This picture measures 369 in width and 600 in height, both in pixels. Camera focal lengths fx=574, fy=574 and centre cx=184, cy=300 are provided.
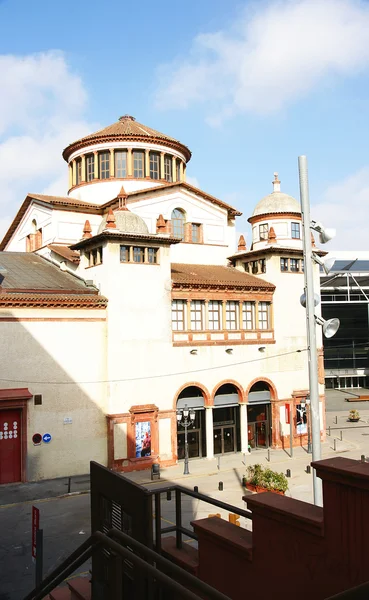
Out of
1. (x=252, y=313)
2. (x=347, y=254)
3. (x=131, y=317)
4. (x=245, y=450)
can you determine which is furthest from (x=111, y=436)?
(x=347, y=254)

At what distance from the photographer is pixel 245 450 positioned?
3509 centimetres

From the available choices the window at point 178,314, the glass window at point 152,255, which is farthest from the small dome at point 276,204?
the glass window at point 152,255

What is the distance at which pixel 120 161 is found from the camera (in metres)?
43.1

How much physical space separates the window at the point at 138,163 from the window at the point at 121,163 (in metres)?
0.73

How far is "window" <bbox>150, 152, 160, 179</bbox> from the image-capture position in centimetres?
4341

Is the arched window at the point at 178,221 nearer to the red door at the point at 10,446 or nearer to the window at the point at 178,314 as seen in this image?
the window at the point at 178,314

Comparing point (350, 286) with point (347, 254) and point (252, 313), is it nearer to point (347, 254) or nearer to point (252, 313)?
point (347, 254)

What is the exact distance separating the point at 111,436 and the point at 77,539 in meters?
10.1

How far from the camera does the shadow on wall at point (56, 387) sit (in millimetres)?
28391

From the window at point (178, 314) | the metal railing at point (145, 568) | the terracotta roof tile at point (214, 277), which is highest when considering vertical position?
the terracotta roof tile at point (214, 277)

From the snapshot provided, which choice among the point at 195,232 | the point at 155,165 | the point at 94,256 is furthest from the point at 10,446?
the point at 155,165

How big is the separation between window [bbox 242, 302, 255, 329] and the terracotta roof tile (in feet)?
4.07

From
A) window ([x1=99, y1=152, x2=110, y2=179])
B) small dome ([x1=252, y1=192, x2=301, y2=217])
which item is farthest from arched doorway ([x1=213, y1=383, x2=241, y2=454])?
window ([x1=99, y1=152, x2=110, y2=179])

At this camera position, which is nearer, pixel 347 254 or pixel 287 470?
pixel 287 470
